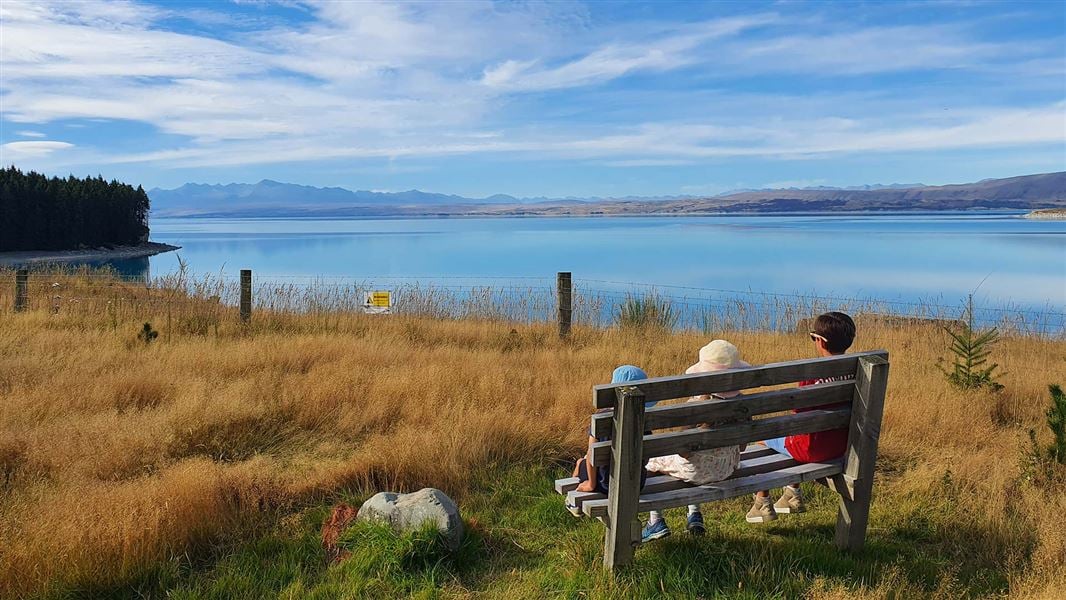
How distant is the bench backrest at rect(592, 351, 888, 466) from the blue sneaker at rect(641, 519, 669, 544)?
0.70m

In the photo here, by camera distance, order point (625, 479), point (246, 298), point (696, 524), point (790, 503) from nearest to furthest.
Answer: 1. point (625, 479)
2. point (696, 524)
3. point (790, 503)
4. point (246, 298)

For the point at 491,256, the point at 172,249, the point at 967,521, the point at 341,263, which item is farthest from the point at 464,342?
the point at 172,249

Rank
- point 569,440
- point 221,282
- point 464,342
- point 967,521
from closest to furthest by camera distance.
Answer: point 967,521
point 569,440
point 464,342
point 221,282

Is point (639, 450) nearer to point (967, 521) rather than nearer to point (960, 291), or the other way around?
point (967, 521)

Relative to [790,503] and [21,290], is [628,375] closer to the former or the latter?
[790,503]

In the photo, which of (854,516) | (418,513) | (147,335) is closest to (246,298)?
(147,335)

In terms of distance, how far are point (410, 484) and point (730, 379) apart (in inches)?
95.0

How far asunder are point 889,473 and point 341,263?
5145 centimetres

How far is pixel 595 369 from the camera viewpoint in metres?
8.11

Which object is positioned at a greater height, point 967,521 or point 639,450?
point 639,450

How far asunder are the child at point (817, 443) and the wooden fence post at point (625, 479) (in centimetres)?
102

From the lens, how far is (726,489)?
3.61m

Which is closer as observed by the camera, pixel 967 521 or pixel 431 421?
pixel 967 521

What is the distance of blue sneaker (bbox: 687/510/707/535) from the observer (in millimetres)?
4023
